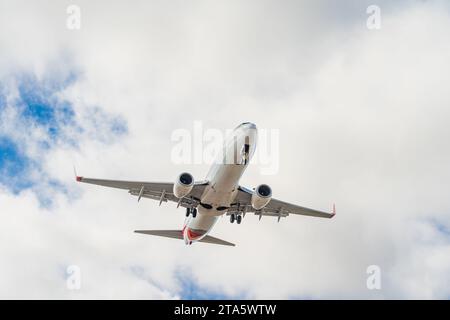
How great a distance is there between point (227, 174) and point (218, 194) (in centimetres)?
292

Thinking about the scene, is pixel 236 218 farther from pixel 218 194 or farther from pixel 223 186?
pixel 223 186

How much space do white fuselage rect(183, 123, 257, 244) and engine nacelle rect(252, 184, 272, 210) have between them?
4.88 ft

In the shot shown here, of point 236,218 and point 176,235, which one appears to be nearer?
point 236,218

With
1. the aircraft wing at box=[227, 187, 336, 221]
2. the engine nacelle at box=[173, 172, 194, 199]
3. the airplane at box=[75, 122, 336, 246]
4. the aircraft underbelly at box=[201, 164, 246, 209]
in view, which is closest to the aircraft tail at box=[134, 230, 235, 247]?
the airplane at box=[75, 122, 336, 246]

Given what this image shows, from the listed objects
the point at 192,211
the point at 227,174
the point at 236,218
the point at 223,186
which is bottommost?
the point at 236,218

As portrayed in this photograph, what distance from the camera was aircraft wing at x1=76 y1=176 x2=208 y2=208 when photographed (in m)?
38.8

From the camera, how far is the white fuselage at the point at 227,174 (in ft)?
111

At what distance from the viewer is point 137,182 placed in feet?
131

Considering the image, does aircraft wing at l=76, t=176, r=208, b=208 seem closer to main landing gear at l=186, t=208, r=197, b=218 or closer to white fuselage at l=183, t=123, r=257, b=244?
main landing gear at l=186, t=208, r=197, b=218

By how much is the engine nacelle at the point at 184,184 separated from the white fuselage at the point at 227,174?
1490 mm

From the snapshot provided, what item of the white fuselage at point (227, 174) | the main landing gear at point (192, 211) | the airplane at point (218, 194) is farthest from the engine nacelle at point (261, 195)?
the main landing gear at point (192, 211)

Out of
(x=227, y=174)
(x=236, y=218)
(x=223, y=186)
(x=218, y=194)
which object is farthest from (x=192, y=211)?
(x=227, y=174)

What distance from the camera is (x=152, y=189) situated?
40.8 metres
